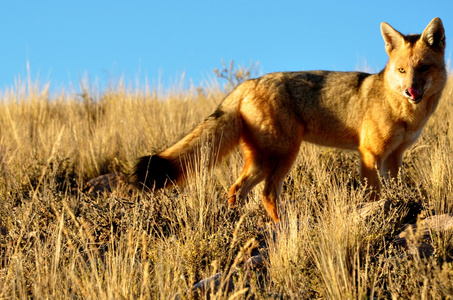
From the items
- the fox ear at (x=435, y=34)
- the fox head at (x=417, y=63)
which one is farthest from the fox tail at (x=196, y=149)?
the fox ear at (x=435, y=34)

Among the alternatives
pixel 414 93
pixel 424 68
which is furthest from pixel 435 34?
pixel 414 93

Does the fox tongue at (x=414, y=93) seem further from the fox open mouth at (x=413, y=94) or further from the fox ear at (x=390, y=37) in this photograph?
the fox ear at (x=390, y=37)

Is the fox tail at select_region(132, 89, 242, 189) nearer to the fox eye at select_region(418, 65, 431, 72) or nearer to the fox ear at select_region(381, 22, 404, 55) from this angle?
the fox ear at select_region(381, 22, 404, 55)

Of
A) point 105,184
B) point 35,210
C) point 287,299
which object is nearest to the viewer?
point 287,299

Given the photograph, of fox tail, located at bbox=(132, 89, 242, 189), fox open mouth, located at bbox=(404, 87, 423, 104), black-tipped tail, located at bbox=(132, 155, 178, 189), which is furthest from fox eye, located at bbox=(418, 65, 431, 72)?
black-tipped tail, located at bbox=(132, 155, 178, 189)

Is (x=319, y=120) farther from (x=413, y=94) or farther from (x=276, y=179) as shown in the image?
(x=413, y=94)

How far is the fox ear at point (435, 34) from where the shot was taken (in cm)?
530

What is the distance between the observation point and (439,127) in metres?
8.41

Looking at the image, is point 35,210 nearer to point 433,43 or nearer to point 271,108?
point 271,108

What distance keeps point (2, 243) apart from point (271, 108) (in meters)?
2.88

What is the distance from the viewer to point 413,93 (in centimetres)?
511

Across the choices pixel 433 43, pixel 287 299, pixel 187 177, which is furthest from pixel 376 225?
pixel 433 43

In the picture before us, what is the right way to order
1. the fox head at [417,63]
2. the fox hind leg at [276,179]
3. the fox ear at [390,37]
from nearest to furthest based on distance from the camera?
the fox head at [417,63] → the fox hind leg at [276,179] → the fox ear at [390,37]

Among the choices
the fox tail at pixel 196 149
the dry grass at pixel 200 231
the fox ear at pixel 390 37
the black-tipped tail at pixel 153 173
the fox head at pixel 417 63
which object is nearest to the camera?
the dry grass at pixel 200 231
